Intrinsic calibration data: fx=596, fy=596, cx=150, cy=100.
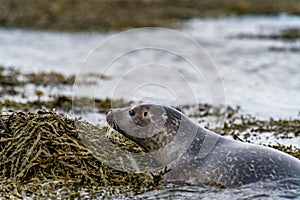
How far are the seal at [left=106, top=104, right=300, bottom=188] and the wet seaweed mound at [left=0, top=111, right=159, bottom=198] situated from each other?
445 mm

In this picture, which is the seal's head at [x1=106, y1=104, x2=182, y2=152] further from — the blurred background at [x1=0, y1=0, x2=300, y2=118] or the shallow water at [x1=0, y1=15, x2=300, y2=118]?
the shallow water at [x1=0, y1=15, x2=300, y2=118]

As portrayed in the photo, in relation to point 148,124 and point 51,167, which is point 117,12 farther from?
point 51,167

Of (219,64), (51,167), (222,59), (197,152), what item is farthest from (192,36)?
(51,167)

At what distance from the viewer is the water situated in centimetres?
666

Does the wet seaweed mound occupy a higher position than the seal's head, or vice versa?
the seal's head

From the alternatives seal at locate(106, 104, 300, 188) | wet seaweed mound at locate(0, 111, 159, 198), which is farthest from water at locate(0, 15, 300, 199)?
wet seaweed mound at locate(0, 111, 159, 198)

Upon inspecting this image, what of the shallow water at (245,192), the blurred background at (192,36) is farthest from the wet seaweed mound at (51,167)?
the blurred background at (192,36)

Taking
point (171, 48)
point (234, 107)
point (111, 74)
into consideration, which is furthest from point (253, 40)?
point (234, 107)

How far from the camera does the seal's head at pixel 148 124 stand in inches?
282

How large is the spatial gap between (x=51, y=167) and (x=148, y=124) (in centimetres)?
127

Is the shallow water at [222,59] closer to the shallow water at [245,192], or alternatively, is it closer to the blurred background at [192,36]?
the blurred background at [192,36]

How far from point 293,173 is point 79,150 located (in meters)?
2.50

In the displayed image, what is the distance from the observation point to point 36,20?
83.5 ft

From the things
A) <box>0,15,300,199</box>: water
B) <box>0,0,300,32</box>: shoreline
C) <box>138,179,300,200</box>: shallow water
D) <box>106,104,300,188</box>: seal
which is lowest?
<box>138,179,300,200</box>: shallow water
